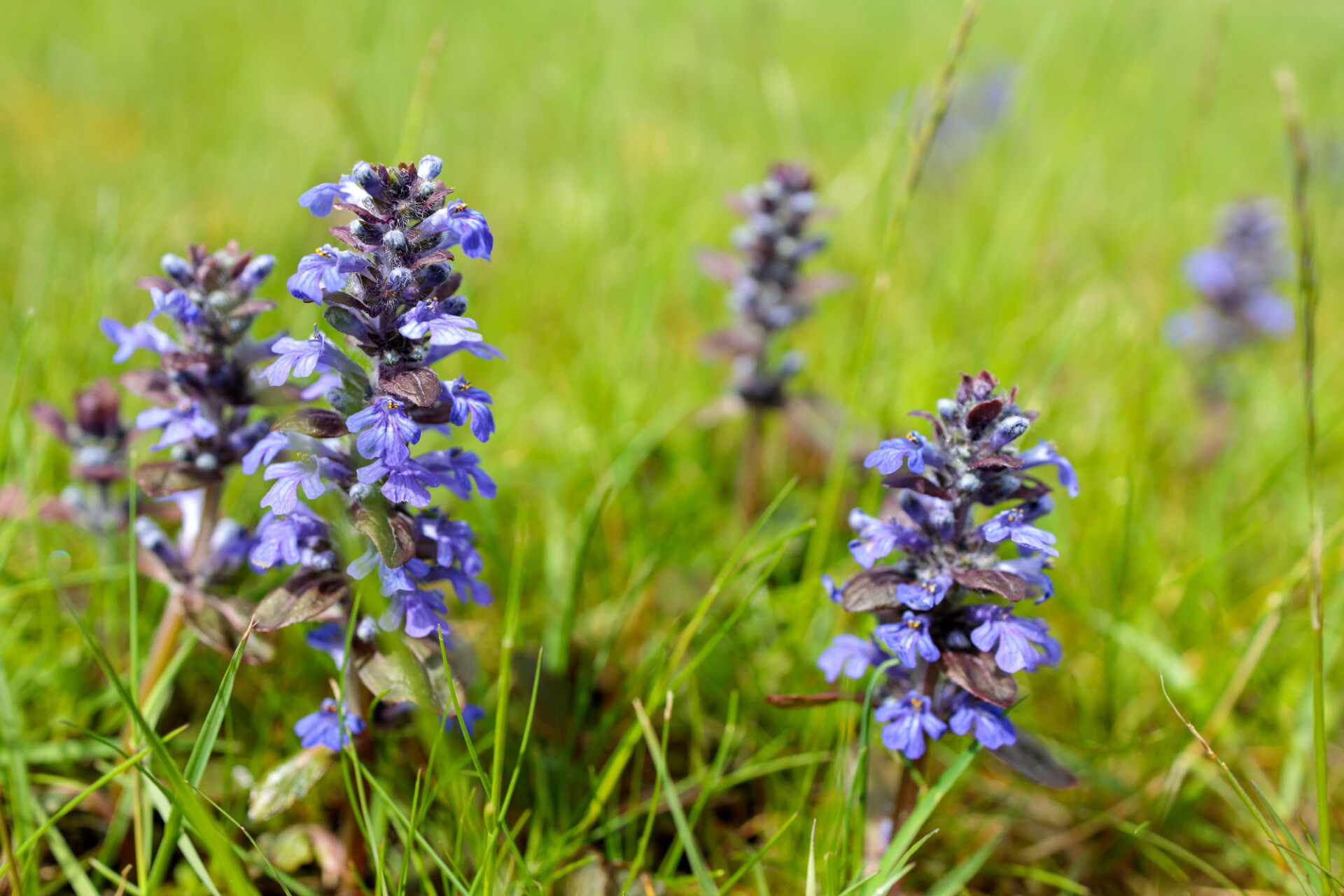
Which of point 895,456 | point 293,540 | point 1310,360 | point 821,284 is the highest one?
point 821,284

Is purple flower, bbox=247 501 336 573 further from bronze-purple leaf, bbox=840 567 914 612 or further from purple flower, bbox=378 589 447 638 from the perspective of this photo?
bronze-purple leaf, bbox=840 567 914 612

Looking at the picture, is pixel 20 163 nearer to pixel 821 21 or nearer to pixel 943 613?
pixel 943 613

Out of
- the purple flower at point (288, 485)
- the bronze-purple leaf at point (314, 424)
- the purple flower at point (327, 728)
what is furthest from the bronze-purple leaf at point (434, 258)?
the purple flower at point (327, 728)

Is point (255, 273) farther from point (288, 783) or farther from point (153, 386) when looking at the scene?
point (288, 783)

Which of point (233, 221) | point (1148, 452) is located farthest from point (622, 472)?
point (233, 221)

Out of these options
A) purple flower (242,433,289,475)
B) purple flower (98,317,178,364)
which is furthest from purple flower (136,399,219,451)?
purple flower (242,433,289,475)

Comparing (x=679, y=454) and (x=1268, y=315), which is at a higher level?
(x=1268, y=315)

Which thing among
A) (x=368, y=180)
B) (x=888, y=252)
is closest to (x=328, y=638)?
(x=368, y=180)
